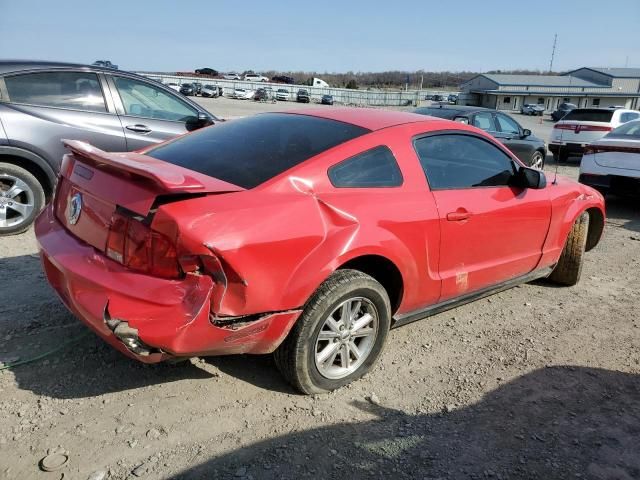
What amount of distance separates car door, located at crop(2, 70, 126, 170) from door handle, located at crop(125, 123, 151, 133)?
11 centimetres

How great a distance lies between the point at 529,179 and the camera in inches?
153

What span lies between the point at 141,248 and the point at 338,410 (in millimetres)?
1369

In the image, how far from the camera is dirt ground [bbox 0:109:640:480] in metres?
2.45

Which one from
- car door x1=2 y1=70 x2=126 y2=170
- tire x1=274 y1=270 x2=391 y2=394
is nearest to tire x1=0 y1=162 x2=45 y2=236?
car door x1=2 y1=70 x2=126 y2=170

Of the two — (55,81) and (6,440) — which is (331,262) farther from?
(55,81)

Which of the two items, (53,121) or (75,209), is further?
(53,121)

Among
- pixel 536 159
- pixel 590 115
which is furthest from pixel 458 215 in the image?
pixel 590 115

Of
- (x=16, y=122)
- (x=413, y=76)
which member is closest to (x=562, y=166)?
(x=16, y=122)

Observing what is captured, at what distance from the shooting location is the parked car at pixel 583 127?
13766mm

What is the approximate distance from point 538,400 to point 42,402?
2784 mm

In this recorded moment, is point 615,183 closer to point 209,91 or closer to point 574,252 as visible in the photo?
point 574,252

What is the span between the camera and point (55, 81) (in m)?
5.47

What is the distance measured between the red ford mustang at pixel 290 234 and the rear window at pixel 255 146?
14 mm

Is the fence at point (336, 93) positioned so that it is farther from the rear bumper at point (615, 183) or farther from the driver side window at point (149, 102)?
the driver side window at point (149, 102)
